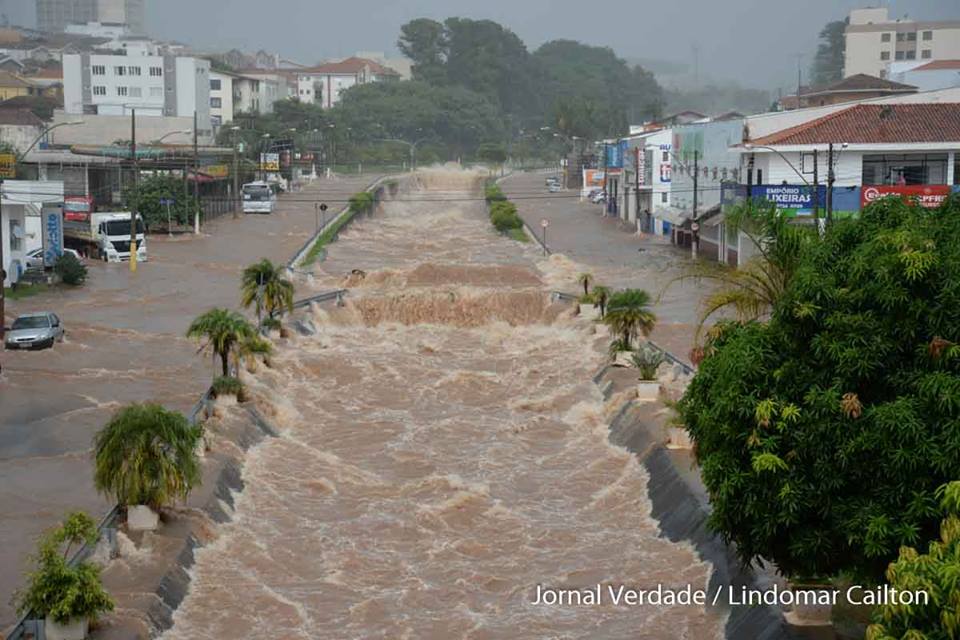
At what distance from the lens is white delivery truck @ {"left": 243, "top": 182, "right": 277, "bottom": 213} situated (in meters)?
86.6

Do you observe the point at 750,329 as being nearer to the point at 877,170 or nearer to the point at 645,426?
the point at 645,426

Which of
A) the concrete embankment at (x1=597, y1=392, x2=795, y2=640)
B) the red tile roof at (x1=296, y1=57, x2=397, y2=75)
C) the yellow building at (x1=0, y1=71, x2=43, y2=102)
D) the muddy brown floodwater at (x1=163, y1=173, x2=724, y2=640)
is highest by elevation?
the red tile roof at (x1=296, y1=57, x2=397, y2=75)

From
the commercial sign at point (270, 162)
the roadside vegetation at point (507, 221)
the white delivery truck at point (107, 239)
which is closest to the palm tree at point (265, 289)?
the white delivery truck at point (107, 239)

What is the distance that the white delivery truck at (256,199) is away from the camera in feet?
284

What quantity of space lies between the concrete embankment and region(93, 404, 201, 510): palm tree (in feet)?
26.4

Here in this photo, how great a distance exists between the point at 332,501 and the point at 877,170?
3245cm

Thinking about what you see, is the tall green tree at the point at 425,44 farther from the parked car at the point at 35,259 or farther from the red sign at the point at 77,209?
the parked car at the point at 35,259

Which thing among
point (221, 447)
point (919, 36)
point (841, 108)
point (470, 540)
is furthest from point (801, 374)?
point (919, 36)

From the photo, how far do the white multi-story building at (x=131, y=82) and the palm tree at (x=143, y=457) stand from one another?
104 metres

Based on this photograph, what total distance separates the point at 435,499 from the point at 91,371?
532 inches

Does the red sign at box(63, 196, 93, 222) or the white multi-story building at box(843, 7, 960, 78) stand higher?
the white multi-story building at box(843, 7, 960, 78)

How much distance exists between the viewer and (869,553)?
1523 centimetres

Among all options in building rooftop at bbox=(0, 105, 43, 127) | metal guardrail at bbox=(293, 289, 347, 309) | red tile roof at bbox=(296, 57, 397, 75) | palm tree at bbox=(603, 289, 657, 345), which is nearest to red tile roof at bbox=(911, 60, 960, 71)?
building rooftop at bbox=(0, 105, 43, 127)

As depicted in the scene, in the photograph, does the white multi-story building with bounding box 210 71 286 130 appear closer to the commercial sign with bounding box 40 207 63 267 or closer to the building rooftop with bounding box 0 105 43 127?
the building rooftop with bounding box 0 105 43 127
